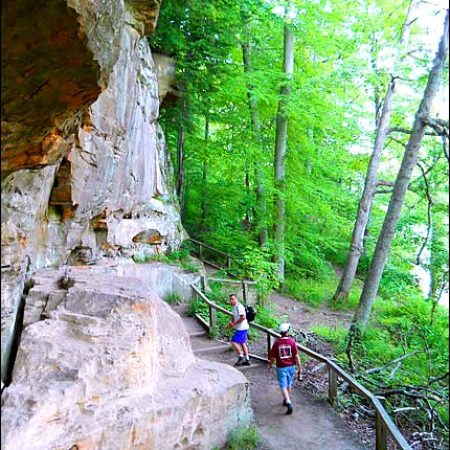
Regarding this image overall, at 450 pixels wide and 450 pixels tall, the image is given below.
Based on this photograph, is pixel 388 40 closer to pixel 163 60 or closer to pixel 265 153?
pixel 265 153

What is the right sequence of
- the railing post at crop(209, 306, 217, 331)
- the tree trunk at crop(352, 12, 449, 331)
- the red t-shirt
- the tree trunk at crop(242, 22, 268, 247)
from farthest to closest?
the tree trunk at crop(242, 22, 268, 247), the railing post at crop(209, 306, 217, 331), the tree trunk at crop(352, 12, 449, 331), the red t-shirt

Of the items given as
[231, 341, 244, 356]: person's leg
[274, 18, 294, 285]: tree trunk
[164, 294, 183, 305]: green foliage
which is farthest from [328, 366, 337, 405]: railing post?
[274, 18, 294, 285]: tree trunk

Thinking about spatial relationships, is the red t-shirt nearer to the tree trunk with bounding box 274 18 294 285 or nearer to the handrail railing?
the handrail railing

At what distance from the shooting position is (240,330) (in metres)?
9.00

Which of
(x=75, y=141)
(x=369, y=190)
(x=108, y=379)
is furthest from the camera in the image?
(x=369, y=190)

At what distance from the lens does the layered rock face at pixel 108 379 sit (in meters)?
4.04

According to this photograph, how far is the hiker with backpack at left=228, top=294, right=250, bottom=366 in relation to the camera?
8.98 metres

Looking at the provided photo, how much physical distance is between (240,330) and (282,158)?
9.21 m

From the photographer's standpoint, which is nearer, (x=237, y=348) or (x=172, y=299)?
(x=237, y=348)

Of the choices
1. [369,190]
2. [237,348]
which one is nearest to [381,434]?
[237,348]

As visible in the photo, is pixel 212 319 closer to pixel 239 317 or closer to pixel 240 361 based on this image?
pixel 240 361

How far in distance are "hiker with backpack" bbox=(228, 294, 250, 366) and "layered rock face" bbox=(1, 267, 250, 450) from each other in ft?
7.99

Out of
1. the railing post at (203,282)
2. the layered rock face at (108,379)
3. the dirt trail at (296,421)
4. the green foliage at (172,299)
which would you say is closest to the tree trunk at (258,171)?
the railing post at (203,282)

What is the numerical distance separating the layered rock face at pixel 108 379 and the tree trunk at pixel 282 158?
957 centimetres
